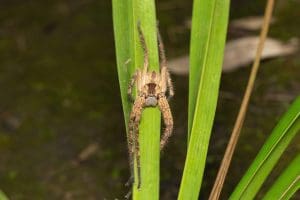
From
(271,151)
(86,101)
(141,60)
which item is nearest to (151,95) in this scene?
(141,60)

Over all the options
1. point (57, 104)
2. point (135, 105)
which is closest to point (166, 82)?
point (135, 105)

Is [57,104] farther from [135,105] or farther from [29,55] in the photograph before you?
[135,105]

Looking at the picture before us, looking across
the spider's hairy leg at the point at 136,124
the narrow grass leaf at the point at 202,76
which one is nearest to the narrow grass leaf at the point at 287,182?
the narrow grass leaf at the point at 202,76

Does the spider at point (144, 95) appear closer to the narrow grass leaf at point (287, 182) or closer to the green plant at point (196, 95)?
the green plant at point (196, 95)

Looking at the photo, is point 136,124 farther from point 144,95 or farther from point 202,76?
point 202,76

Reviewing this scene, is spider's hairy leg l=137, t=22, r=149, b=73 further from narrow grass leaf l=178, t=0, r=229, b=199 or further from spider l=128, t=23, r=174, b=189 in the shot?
narrow grass leaf l=178, t=0, r=229, b=199

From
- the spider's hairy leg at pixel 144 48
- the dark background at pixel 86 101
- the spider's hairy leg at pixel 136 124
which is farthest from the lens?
the dark background at pixel 86 101
